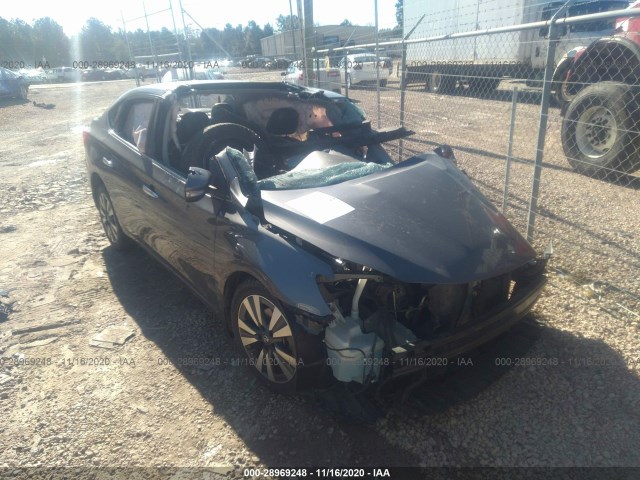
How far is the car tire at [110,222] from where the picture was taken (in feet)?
15.2

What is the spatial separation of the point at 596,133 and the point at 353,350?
562cm

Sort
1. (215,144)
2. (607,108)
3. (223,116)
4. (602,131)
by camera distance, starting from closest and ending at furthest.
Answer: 1. (215,144)
2. (223,116)
3. (607,108)
4. (602,131)

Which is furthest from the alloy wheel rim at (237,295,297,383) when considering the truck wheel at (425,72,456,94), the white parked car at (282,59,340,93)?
the truck wheel at (425,72,456,94)

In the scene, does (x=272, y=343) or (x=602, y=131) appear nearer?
(x=272, y=343)

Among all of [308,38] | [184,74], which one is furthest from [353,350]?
[184,74]

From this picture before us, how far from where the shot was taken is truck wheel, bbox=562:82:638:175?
5742 mm

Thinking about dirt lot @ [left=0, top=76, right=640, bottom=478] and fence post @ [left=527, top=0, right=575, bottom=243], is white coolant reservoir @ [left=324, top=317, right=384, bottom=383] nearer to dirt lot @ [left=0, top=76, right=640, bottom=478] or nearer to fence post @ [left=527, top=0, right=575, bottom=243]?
dirt lot @ [left=0, top=76, right=640, bottom=478]

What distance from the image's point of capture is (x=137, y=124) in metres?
4.11

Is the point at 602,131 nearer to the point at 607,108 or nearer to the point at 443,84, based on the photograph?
the point at 607,108

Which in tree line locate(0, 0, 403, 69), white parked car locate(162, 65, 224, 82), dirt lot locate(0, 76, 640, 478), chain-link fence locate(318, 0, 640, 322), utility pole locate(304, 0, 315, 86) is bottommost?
dirt lot locate(0, 76, 640, 478)

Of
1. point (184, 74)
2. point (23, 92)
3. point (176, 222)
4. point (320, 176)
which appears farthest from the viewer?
point (23, 92)

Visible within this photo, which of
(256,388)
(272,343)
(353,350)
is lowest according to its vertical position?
(256,388)

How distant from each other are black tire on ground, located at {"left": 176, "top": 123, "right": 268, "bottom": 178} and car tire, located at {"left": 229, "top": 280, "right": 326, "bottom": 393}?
1.14 m

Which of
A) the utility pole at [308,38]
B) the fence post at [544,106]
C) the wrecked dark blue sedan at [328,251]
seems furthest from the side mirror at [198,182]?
the utility pole at [308,38]
